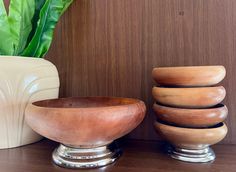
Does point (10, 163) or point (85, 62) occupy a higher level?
point (85, 62)

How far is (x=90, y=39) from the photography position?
49 cm

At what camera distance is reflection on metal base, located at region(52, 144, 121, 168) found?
322mm

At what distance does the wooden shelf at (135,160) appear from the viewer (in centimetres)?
31

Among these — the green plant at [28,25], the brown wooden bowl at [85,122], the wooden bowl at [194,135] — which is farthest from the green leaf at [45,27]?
the wooden bowl at [194,135]

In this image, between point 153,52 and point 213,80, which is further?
point 153,52

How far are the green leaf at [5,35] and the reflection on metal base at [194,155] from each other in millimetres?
352

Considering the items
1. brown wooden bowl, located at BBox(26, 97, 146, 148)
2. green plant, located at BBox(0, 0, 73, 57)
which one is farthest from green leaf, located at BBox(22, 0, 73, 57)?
brown wooden bowl, located at BBox(26, 97, 146, 148)

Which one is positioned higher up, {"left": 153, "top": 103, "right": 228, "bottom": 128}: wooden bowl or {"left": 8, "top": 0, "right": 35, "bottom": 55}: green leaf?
{"left": 8, "top": 0, "right": 35, "bottom": 55}: green leaf

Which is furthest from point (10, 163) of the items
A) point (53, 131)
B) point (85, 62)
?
point (85, 62)

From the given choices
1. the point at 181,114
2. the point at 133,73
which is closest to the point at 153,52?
the point at 133,73

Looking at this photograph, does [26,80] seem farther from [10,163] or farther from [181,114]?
[181,114]

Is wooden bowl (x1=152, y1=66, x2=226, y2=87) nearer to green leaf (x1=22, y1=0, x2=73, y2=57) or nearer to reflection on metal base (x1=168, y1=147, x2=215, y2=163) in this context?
reflection on metal base (x1=168, y1=147, x2=215, y2=163)

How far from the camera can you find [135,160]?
0.34 metres

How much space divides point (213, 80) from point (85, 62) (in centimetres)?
27
